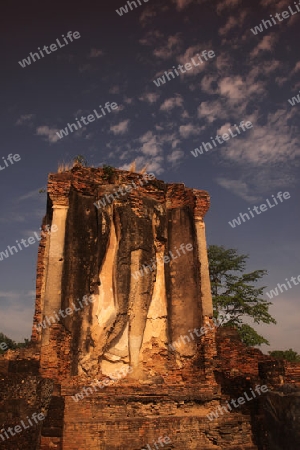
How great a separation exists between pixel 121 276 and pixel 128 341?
1534 mm

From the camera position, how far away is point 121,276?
31.6 ft

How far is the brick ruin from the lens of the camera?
7.60 m

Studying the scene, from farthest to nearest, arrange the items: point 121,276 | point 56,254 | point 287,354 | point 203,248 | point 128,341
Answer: point 287,354 < point 203,248 < point 121,276 < point 56,254 < point 128,341

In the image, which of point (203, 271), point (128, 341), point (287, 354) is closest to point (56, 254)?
point (128, 341)

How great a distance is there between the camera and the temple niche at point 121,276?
904 centimetres

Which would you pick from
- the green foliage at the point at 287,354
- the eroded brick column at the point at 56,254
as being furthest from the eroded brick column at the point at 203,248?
the green foliage at the point at 287,354

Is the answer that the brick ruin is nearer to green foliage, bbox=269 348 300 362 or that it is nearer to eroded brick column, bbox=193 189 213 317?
eroded brick column, bbox=193 189 213 317

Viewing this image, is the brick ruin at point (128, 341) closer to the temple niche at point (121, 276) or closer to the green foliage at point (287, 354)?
the temple niche at point (121, 276)

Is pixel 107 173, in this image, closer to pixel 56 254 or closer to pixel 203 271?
pixel 56 254

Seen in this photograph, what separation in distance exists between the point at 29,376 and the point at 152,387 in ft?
9.53

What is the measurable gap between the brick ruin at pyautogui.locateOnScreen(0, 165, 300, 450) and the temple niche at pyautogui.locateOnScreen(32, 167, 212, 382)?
26mm

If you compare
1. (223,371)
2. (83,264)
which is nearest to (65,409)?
(83,264)

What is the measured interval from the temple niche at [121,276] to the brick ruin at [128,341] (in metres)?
0.03

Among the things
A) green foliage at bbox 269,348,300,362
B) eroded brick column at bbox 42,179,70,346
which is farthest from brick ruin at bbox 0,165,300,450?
green foliage at bbox 269,348,300,362
